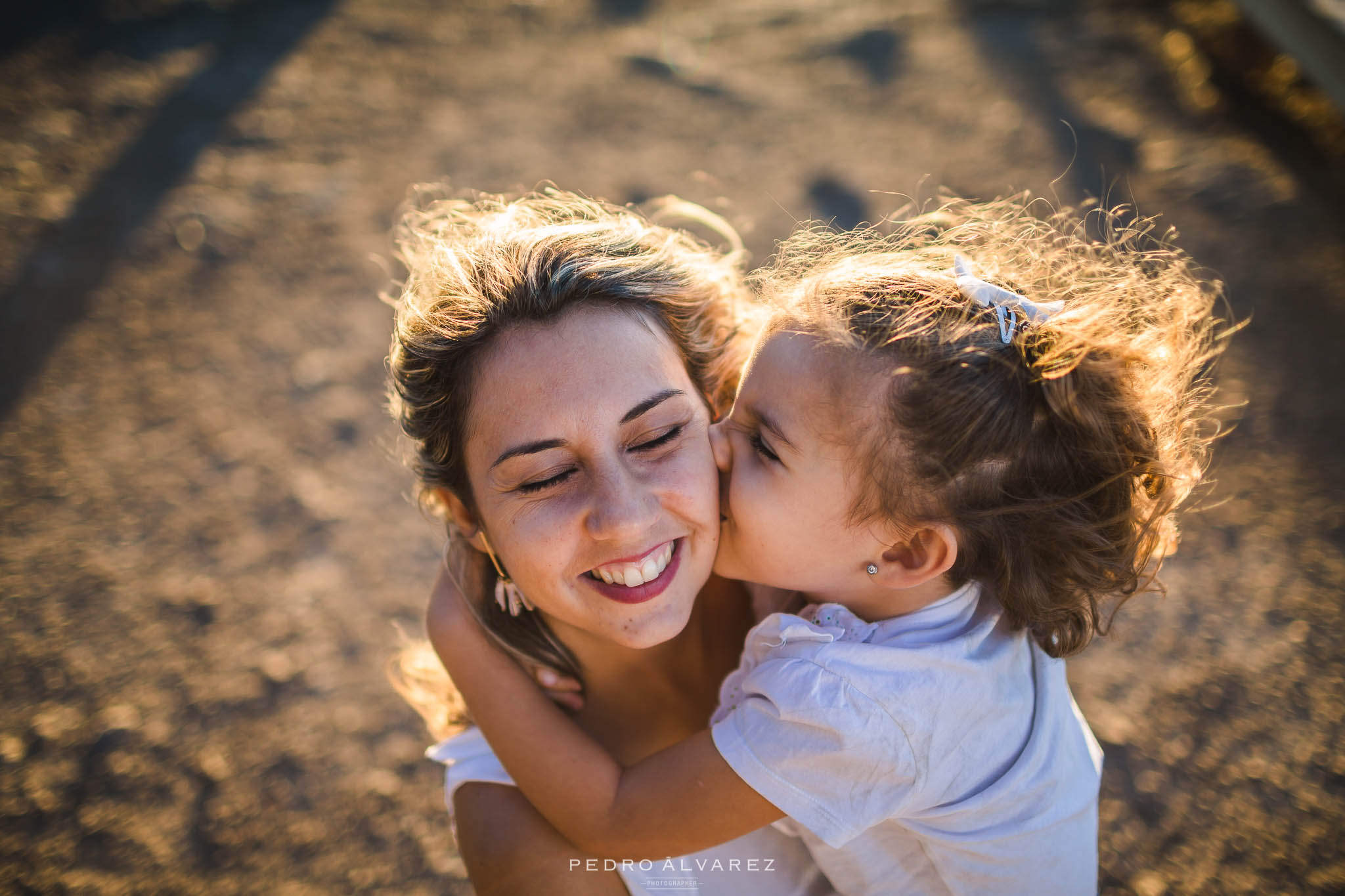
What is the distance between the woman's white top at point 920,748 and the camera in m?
1.61

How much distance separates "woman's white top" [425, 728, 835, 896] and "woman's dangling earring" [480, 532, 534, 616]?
1.21 ft

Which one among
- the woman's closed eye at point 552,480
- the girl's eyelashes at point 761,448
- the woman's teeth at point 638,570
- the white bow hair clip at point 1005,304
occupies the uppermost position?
the white bow hair clip at point 1005,304

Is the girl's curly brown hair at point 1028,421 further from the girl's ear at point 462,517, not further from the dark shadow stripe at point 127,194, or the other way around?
the dark shadow stripe at point 127,194

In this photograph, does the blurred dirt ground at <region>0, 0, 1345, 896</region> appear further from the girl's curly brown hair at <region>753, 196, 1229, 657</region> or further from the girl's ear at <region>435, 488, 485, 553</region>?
the girl's curly brown hair at <region>753, 196, 1229, 657</region>

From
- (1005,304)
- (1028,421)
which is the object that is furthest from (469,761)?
(1005,304)

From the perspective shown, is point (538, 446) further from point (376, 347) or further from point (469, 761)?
point (376, 347)

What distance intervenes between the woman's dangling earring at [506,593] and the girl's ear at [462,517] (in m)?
0.03

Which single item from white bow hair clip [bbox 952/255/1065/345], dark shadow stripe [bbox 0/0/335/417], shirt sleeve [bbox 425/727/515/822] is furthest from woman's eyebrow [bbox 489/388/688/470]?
dark shadow stripe [bbox 0/0/335/417]

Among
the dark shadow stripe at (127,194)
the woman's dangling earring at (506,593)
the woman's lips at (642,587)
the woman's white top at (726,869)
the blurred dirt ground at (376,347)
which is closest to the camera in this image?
the woman's lips at (642,587)

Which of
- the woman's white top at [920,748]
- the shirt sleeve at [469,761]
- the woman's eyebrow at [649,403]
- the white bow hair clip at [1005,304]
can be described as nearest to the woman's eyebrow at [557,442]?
the woman's eyebrow at [649,403]

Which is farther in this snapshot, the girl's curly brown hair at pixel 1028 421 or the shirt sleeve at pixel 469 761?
the shirt sleeve at pixel 469 761

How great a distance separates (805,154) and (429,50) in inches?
122

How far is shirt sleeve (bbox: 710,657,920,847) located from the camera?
1586 mm

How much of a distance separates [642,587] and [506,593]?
17.9 inches
